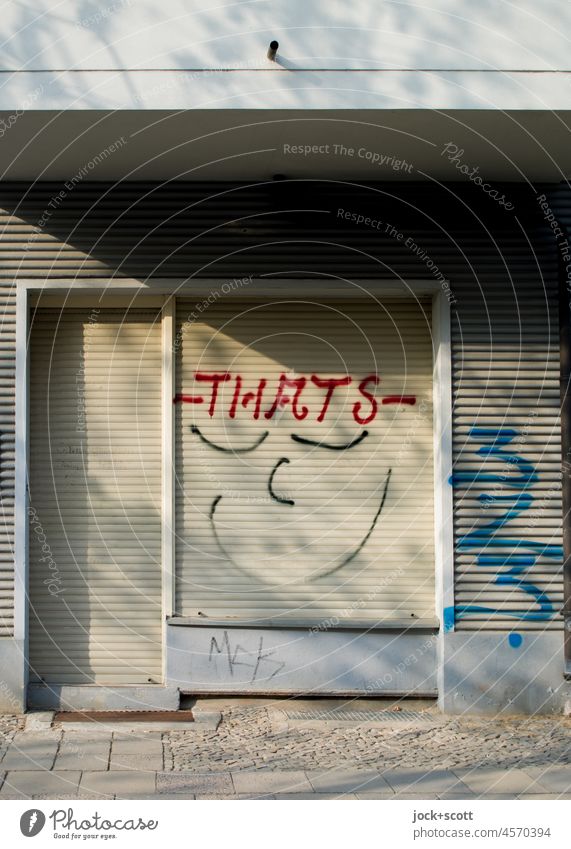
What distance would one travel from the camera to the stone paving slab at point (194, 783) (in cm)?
672

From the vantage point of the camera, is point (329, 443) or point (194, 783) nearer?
point (194, 783)

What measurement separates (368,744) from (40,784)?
2415mm

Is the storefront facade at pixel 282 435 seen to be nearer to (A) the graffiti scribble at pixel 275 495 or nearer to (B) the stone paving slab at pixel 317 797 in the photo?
(A) the graffiti scribble at pixel 275 495

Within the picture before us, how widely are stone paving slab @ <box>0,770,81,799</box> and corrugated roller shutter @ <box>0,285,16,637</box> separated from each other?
5.68 ft

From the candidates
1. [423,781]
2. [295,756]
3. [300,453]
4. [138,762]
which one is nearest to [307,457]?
[300,453]

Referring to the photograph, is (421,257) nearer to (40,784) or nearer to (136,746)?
(136,746)

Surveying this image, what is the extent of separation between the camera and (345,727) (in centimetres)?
847

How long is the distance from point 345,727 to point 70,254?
423 cm

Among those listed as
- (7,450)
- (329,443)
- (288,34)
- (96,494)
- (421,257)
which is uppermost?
(288,34)

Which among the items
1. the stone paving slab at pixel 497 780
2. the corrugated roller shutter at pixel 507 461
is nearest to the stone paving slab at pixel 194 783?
the stone paving slab at pixel 497 780

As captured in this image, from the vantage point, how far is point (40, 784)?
6848 millimetres

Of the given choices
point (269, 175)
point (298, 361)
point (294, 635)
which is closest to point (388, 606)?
point (294, 635)

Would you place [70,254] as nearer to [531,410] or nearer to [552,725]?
[531,410]

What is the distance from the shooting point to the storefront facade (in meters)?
8.75
